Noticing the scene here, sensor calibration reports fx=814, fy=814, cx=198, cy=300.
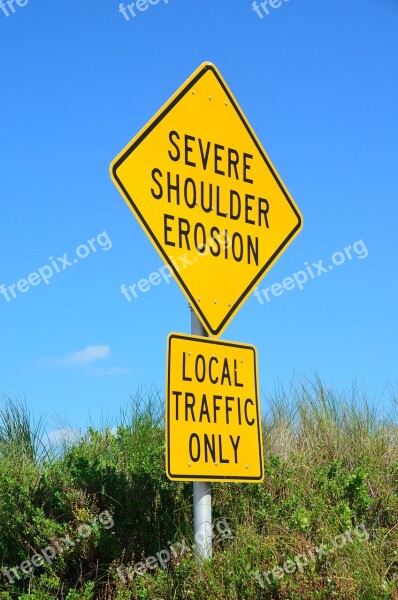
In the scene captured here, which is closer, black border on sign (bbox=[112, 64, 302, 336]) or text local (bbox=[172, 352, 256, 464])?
text local (bbox=[172, 352, 256, 464])

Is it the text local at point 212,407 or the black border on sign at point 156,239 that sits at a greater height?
the black border on sign at point 156,239

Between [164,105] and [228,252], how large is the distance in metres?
1.21

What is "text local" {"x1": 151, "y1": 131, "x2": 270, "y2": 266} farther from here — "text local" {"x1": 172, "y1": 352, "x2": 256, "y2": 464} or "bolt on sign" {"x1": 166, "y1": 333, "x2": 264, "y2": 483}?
"text local" {"x1": 172, "y1": 352, "x2": 256, "y2": 464}

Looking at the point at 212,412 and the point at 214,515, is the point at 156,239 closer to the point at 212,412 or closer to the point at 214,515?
the point at 212,412

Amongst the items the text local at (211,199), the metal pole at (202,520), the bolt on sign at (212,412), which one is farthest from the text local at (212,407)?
the text local at (211,199)

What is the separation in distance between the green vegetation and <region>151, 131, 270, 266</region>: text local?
2.26 m

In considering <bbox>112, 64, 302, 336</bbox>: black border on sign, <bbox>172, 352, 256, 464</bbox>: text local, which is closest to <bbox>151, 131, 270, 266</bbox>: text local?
<bbox>112, 64, 302, 336</bbox>: black border on sign

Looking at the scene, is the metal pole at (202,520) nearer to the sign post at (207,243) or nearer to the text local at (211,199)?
the sign post at (207,243)

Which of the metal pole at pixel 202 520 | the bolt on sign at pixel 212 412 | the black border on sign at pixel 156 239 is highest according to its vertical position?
the black border on sign at pixel 156 239

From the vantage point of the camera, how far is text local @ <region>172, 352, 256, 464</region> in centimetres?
566

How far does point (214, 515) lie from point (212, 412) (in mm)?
1647

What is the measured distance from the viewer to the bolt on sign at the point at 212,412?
220 inches

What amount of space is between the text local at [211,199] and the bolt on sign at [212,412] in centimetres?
74

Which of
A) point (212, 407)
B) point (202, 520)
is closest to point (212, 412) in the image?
point (212, 407)
